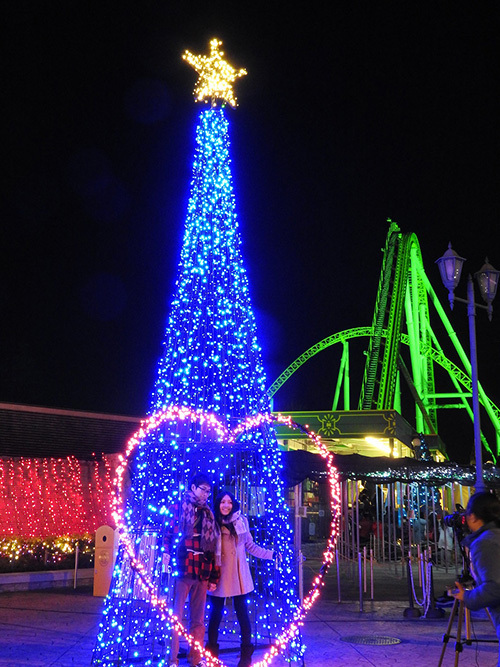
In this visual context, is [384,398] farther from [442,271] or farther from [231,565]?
[231,565]

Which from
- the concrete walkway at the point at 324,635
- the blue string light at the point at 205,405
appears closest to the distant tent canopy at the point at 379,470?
the concrete walkway at the point at 324,635

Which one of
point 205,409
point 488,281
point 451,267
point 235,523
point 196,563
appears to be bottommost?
point 196,563

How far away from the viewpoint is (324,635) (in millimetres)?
8500

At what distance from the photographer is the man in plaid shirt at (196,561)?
20.8 feet

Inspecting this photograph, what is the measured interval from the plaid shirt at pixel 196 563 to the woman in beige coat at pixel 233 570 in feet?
0.29

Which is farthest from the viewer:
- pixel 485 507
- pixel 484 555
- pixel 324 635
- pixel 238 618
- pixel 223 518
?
pixel 324 635

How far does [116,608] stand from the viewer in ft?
23.0

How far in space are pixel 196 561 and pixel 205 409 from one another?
193 cm

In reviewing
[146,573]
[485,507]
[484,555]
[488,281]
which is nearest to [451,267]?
[488,281]

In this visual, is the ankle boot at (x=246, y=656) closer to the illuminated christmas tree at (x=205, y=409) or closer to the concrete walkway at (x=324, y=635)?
the concrete walkway at (x=324, y=635)

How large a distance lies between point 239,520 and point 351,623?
12.4 ft

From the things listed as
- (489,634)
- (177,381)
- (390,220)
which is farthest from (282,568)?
(390,220)

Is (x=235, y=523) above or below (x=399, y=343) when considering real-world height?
below

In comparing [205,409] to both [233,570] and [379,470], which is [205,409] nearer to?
[233,570]
